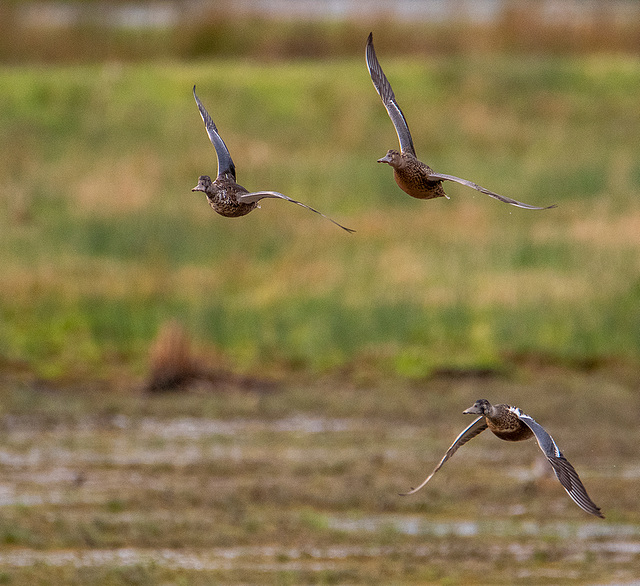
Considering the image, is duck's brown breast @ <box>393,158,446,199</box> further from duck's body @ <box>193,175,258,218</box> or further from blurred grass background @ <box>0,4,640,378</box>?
blurred grass background @ <box>0,4,640,378</box>

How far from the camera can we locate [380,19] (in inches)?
1570

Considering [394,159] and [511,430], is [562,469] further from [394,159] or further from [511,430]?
[394,159]

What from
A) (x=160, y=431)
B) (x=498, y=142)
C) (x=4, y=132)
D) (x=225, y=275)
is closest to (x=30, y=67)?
(x=4, y=132)

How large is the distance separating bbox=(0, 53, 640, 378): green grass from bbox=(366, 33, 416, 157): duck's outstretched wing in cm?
1435

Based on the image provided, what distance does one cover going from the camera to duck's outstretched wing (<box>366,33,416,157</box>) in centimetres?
800

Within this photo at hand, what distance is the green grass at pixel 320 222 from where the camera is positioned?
22984 millimetres

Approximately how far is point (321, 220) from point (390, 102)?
17832mm

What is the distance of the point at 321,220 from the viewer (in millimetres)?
26047

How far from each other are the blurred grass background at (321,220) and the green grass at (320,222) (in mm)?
45

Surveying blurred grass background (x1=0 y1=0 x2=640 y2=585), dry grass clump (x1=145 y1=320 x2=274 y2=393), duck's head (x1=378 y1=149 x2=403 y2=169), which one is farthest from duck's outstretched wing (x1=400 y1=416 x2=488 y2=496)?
dry grass clump (x1=145 y1=320 x2=274 y2=393)

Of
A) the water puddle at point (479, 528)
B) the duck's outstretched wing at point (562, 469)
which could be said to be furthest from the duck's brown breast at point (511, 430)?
the water puddle at point (479, 528)

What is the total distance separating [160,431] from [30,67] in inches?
759

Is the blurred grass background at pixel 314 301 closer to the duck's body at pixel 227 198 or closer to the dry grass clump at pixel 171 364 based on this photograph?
the dry grass clump at pixel 171 364

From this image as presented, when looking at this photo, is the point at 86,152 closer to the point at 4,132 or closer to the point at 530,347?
the point at 4,132
